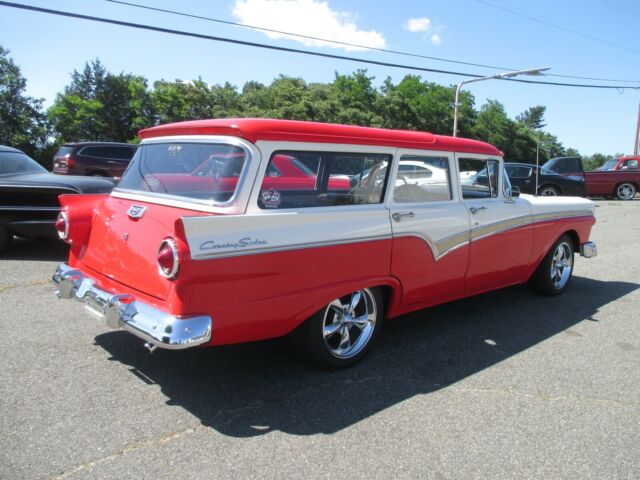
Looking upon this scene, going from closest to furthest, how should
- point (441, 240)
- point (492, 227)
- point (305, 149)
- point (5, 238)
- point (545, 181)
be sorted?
1. point (305, 149)
2. point (441, 240)
3. point (492, 227)
4. point (5, 238)
5. point (545, 181)

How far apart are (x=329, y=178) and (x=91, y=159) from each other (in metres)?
13.7

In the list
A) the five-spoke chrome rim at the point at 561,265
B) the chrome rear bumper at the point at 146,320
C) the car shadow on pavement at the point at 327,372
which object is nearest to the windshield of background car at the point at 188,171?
the chrome rear bumper at the point at 146,320

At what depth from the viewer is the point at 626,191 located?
1988cm

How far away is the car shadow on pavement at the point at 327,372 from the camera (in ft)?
9.91

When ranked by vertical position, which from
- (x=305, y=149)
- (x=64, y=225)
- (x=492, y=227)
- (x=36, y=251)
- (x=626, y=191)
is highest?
(x=305, y=149)

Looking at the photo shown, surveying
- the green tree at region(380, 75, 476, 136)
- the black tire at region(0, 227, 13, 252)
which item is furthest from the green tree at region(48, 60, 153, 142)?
the black tire at region(0, 227, 13, 252)

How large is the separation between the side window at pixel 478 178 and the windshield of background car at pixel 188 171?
7.29 ft

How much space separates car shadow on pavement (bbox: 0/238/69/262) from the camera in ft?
22.7

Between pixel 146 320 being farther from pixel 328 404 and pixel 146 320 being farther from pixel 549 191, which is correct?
pixel 549 191

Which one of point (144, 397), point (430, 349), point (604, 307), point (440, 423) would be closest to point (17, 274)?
point (144, 397)

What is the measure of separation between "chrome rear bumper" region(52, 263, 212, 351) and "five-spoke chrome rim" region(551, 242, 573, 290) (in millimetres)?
4316

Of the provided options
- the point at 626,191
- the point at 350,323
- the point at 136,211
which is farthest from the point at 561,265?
the point at 626,191

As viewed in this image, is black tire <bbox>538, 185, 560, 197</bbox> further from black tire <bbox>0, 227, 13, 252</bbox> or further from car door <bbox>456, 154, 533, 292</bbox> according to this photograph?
black tire <bbox>0, 227, 13, 252</bbox>

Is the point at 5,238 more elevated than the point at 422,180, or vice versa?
the point at 422,180
